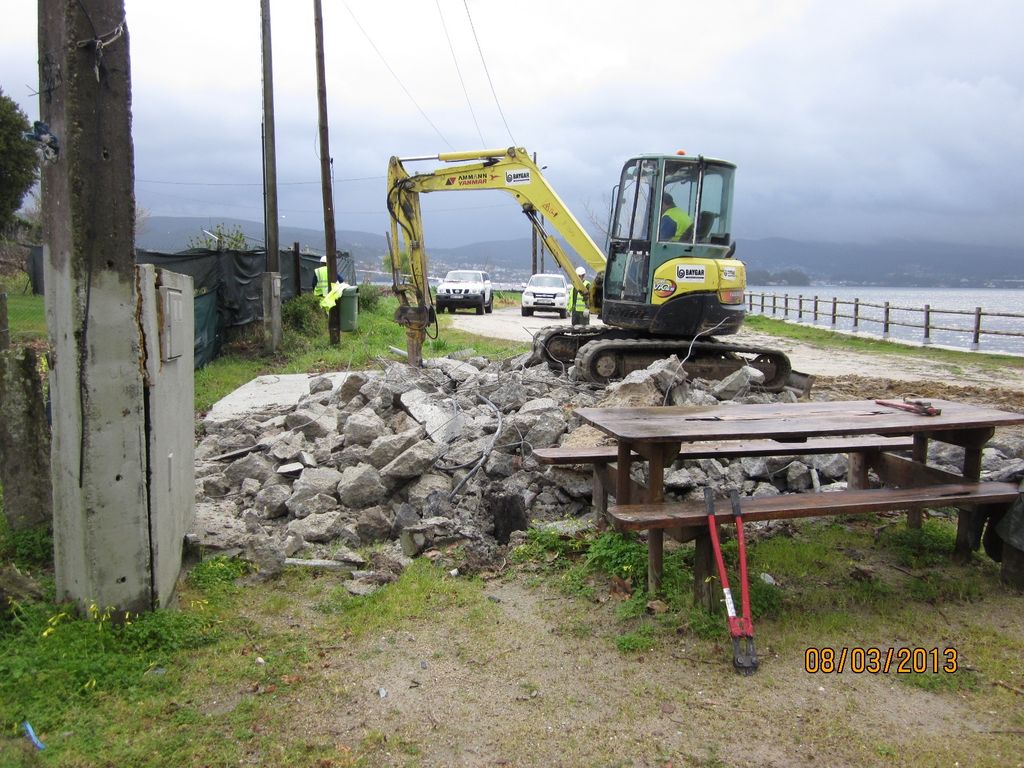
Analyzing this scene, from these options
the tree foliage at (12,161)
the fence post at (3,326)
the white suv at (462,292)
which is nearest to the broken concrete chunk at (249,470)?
the fence post at (3,326)

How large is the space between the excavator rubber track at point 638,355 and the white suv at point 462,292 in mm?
18154

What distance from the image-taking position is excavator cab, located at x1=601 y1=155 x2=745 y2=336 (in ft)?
36.6

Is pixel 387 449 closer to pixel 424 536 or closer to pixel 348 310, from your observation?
pixel 424 536

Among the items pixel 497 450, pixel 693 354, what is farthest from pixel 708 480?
pixel 693 354

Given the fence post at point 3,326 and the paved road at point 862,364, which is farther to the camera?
the paved road at point 862,364

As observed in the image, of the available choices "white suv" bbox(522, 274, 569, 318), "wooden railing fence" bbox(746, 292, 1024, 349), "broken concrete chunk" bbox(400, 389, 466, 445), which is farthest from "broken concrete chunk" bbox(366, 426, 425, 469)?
"white suv" bbox(522, 274, 569, 318)

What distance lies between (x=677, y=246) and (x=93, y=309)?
28.7 ft

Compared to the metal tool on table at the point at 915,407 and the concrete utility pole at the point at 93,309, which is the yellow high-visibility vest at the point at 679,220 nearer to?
the metal tool on table at the point at 915,407

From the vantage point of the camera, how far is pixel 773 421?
5.05m

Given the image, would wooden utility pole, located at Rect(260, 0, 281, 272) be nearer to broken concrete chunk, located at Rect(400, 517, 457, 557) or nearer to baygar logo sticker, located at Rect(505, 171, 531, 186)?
baygar logo sticker, located at Rect(505, 171, 531, 186)

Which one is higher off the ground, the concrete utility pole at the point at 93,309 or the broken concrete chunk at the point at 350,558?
the concrete utility pole at the point at 93,309

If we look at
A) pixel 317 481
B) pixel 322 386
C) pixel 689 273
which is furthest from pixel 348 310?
pixel 317 481

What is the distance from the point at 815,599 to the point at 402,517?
109 inches
